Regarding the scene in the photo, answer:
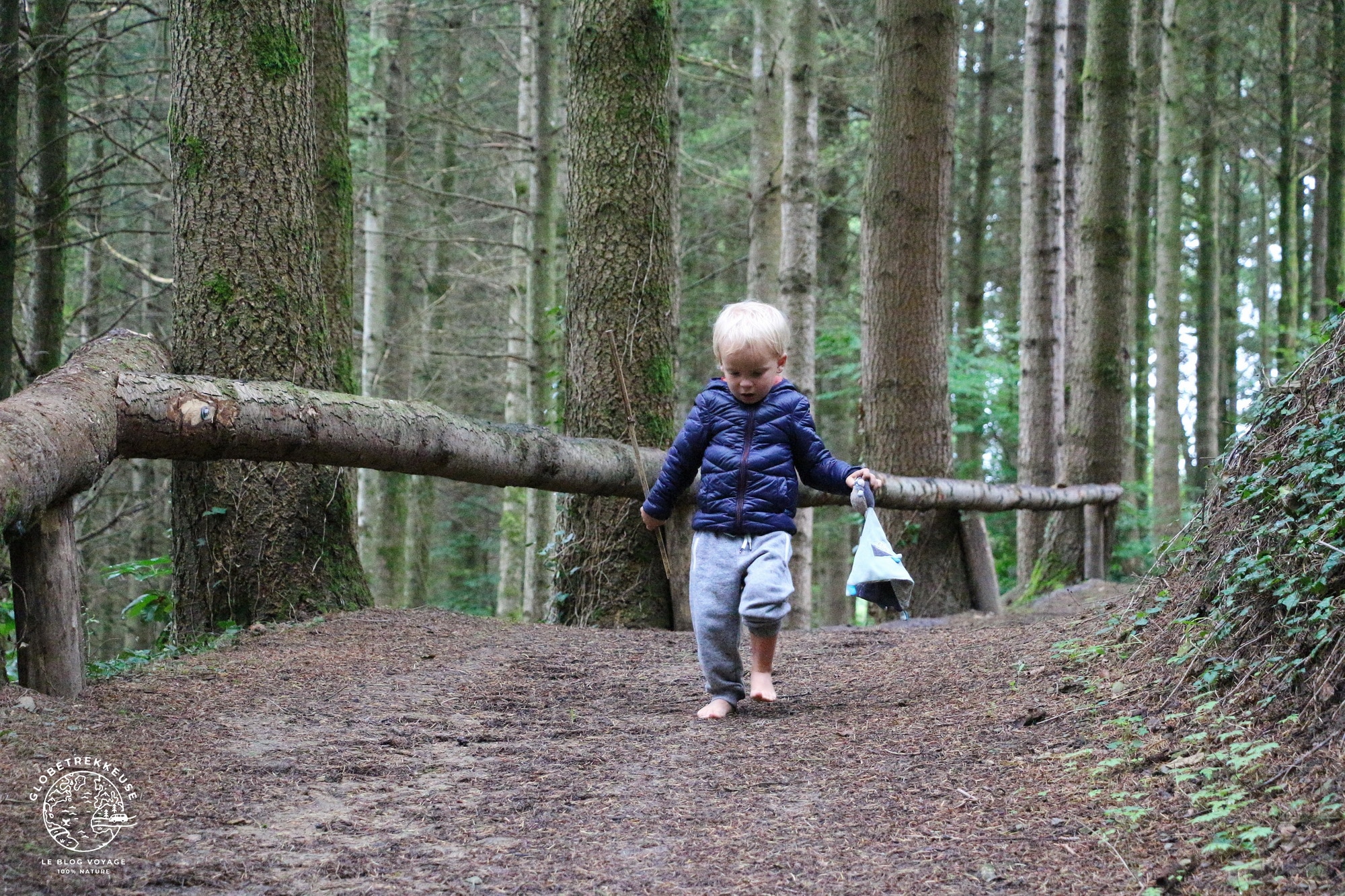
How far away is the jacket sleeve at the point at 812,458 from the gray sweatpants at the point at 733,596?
0.28 meters

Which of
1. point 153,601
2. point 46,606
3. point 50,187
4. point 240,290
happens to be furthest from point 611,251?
point 50,187

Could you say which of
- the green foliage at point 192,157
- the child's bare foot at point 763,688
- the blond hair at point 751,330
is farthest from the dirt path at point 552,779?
the green foliage at point 192,157

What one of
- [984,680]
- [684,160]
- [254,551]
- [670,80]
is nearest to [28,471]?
[254,551]

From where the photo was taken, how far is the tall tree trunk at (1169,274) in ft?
50.5

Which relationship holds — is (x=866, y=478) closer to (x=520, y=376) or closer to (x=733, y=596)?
(x=733, y=596)

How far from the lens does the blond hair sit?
4605 mm

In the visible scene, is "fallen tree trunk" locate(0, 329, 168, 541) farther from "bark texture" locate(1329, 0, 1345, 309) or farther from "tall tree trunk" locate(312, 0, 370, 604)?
"bark texture" locate(1329, 0, 1345, 309)

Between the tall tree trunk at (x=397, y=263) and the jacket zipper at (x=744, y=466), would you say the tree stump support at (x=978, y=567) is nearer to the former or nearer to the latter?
the jacket zipper at (x=744, y=466)

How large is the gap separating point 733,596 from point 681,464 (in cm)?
67

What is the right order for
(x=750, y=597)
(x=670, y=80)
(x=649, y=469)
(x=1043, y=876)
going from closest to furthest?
(x=1043, y=876)
(x=750, y=597)
(x=649, y=469)
(x=670, y=80)

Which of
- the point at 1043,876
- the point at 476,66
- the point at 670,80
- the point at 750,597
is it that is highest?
the point at 476,66

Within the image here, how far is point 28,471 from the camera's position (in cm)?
348

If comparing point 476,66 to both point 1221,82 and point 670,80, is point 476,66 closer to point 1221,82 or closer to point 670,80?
point 670,80

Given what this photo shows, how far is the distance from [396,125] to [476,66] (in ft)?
17.7
